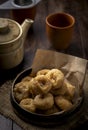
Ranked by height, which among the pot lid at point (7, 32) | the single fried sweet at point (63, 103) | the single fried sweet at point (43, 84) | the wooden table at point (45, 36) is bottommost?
the wooden table at point (45, 36)

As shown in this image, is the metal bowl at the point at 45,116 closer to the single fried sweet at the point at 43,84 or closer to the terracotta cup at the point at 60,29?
the single fried sweet at the point at 43,84

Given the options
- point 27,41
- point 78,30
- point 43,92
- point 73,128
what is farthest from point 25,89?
point 78,30

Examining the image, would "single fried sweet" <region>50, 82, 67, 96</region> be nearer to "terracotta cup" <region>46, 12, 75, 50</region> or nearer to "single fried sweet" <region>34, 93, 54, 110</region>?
"single fried sweet" <region>34, 93, 54, 110</region>

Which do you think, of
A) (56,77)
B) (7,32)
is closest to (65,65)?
(56,77)

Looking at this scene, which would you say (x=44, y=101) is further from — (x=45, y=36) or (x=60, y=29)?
(x=45, y=36)

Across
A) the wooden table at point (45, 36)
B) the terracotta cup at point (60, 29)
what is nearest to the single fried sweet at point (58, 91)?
the wooden table at point (45, 36)

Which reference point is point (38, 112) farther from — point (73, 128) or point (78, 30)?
point (78, 30)

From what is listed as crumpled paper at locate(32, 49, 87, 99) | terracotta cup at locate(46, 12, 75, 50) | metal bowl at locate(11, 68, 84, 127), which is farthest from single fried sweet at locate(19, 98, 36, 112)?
terracotta cup at locate(46, 12, 75, 50)
